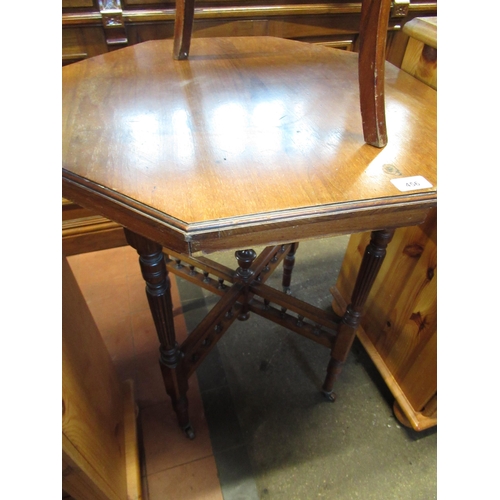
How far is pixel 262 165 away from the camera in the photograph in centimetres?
50

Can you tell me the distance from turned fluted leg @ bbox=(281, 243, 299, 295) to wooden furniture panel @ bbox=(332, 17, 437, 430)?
0.22 m

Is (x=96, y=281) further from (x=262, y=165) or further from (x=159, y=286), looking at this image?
(x=262, y=165)

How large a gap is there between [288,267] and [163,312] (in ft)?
2.39

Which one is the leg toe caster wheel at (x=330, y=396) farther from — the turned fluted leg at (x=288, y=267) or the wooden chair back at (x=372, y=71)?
the wooden chair back at (x=372, y=71)

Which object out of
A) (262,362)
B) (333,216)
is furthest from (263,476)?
(333,216)

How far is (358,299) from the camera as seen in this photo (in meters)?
0.80

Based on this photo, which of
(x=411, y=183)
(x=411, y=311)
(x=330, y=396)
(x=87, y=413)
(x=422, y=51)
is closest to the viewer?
(x=411, y=183)

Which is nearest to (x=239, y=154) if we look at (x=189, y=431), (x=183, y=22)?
(x=183, y=22)

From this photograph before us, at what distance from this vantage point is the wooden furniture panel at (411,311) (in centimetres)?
79

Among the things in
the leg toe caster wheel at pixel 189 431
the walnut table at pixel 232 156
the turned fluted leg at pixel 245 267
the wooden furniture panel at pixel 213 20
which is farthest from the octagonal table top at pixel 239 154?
the leg toe caster wheel at pixel 189 431

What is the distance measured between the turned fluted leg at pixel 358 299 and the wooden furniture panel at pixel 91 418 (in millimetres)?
551

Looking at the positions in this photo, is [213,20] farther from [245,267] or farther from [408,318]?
[408,318]

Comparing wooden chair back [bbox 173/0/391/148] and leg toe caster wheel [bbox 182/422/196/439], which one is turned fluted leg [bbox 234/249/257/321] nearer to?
leg toe caster wheel [bbox 182/422/196/439]

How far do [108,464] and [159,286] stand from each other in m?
0.37
